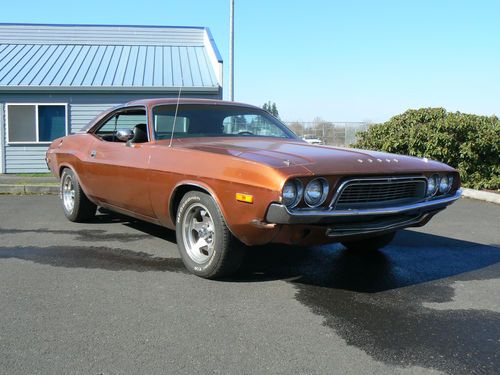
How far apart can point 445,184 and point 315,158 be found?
1.45 m

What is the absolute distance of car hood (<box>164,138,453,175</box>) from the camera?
3.54m

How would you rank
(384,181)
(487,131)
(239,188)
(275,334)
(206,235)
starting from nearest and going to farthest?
(275,334) → (239,188) → (384,181) → (206,235) → (487,131)

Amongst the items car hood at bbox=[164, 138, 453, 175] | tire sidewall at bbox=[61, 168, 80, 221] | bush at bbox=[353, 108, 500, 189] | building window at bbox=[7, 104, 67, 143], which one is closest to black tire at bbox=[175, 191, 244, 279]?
car hood at bbox=[164, 138, 453, 175]

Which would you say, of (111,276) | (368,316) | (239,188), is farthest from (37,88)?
(368,316)

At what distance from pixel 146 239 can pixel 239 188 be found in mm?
2404

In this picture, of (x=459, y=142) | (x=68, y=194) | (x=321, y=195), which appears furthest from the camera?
(x=459, y=142)

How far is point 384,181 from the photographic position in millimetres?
3809

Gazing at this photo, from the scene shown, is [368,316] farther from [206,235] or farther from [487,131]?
[487,131]

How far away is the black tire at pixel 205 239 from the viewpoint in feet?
12.5

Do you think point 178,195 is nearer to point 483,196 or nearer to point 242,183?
point 242,183

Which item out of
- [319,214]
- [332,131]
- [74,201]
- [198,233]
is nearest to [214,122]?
[198,233]

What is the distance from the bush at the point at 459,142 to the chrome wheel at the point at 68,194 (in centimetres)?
725

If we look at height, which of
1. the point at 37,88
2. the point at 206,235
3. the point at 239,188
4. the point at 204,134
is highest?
the point at 37,88

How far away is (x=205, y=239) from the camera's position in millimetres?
4141
